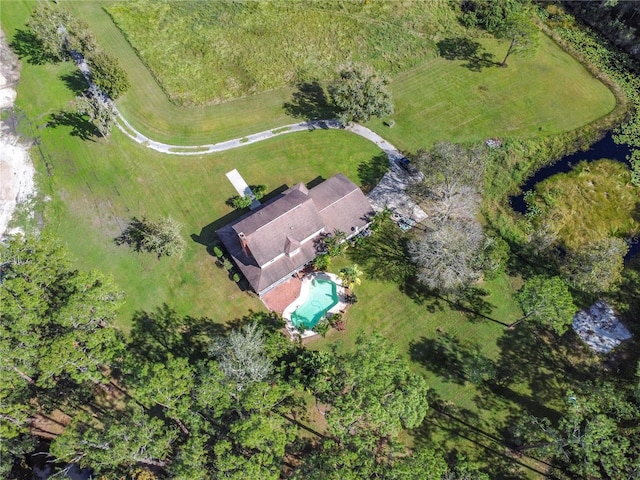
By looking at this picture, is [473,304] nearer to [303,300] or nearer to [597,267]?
[597,267]

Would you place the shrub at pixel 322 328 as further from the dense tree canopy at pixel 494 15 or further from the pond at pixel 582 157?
the dense tree canopy at pixel 494 15

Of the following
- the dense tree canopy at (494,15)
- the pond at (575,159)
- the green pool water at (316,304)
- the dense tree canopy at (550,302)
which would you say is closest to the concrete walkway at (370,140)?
the green pool water at (316,304)

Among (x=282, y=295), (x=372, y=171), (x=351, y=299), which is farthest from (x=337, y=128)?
(x=282, y=295)

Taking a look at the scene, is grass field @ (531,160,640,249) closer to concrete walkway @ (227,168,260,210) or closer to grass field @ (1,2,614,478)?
grass field @ (1,2,614,478)

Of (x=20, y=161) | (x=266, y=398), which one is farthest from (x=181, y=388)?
(x=20, y=161)

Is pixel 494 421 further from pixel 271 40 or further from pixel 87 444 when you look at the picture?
pixel 271 40

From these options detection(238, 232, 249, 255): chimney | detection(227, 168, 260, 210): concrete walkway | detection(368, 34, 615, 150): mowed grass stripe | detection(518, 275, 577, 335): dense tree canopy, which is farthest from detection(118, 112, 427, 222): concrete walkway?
detection(518, 275, 577, 335): dense tree canopy

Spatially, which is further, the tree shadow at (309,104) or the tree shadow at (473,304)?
the tree shadow at (309,104)
